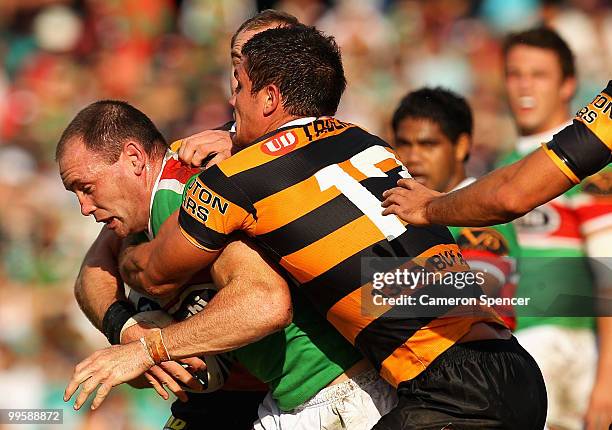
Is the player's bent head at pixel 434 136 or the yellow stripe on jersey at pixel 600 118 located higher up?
the player's bent head at pixel 434 136

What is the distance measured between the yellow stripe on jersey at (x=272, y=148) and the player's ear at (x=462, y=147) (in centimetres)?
258

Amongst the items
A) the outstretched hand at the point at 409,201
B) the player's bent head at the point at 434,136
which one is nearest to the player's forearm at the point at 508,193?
the outstretched hand at the point at 409,201

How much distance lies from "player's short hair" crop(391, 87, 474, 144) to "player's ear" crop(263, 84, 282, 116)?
254 cm

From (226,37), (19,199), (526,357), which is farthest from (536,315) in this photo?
(19,199)

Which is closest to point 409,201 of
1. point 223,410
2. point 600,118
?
point 600,118

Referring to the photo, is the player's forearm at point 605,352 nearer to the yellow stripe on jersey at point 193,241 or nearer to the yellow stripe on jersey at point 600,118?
the yellow stripe on jersey at point 600,118

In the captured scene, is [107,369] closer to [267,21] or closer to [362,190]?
[362,190]

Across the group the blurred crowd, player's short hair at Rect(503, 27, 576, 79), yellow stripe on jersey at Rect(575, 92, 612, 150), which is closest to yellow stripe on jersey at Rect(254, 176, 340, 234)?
yellow stripe on jersey at Rect(575, 92, 612, 150)

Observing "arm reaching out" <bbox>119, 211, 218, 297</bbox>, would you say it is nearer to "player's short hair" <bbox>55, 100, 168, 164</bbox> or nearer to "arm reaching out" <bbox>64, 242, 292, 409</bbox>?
"arm reaching out" <bbox>64, 242, 292, 409</bbox>

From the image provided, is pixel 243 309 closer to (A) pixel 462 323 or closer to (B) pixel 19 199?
(A) pixel 462 323

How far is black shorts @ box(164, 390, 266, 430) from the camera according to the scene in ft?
15.5

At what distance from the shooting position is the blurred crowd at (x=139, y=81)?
7.57 metres

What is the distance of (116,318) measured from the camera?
4312mm

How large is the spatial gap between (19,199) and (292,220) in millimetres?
5372
